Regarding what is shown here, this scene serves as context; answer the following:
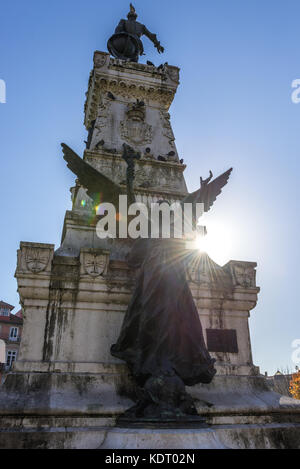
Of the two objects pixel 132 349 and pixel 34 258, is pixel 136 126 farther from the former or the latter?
pixel 132 349

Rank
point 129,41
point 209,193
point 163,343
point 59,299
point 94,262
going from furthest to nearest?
point 129,41, point 209,193, point 94,262, point 59,299, point 163,343

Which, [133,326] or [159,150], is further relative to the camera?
[159,150]

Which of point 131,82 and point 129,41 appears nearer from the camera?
point 131,82

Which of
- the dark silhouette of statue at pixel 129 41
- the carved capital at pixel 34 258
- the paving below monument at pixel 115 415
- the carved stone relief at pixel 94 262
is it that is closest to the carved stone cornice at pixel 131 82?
the dark silhouette of statue at pixel 129 41

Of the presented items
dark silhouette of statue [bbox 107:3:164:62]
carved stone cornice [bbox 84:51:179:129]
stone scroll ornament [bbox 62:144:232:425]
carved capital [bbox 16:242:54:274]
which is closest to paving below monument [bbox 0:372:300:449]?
stone scroll ornament [bbox 62:144:232:425]

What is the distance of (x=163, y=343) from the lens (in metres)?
5.51

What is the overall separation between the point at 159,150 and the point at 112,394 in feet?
25.2

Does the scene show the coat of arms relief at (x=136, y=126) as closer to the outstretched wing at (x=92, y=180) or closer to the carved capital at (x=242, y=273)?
the outstretched wing at (x=92, y=180)

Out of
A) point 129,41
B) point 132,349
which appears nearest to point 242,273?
point 132,349

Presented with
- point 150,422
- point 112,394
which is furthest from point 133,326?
Answer: point 150,422

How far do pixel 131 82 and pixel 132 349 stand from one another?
9.68 metres

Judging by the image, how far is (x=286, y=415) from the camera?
20.5ft
